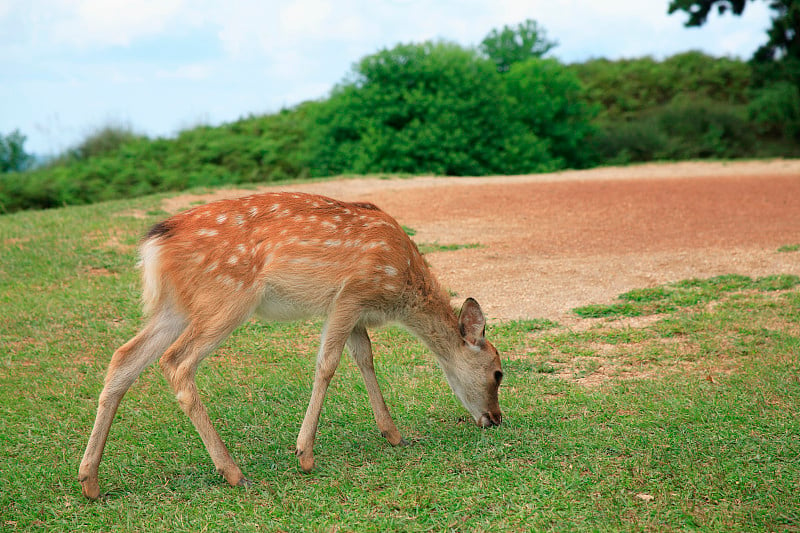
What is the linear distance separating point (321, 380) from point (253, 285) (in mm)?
687

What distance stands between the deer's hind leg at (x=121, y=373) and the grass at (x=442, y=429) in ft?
0.62

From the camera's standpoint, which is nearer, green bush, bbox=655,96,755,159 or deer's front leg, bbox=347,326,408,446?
deer's front leg, bbox=347,326,408,446

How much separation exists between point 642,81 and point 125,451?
103 ft

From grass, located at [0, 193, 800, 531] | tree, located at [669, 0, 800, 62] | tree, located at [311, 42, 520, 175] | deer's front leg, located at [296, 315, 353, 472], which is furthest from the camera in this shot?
tree, located at [669, 0, 800, 62]

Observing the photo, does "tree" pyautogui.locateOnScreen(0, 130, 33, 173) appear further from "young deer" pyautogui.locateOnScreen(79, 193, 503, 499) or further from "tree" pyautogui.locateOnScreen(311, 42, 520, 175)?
"young deer" pyautogui.locateOnScreen(79, 193, 503, 499)

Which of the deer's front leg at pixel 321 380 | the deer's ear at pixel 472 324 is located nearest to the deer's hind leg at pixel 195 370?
the deer's front leg at pixel 321 380

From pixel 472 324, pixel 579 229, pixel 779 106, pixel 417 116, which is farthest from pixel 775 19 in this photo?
pixel 472 324

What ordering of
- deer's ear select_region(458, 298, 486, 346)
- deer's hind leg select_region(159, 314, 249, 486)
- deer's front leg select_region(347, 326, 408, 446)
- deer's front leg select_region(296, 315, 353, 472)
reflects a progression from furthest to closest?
deer's ear select_region(458, 298, 486, 346), deer's front leg select_region(347, 326, 408, 446), deer's front leg select_region(296, 315, 353, 472), deer's hind leg select_region(159, 314, 249, 486)

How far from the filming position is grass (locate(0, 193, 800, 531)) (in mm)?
4129

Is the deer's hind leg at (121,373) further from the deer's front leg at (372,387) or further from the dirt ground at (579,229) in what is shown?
the dirt ground at (579,229)

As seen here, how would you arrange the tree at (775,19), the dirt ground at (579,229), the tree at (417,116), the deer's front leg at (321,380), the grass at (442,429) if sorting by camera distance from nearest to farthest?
the grass at (442,429) < the deer's front leg at (321,380) < the dirt ground at (579,229) < the tree at (417,116) < the tree at (775,19)

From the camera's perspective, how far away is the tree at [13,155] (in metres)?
25.7

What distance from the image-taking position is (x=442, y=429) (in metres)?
5.31

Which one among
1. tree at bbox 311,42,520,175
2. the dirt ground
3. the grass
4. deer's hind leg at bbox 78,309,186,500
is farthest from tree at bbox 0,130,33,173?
deer's hind leg at bbox 78,309,186,500
